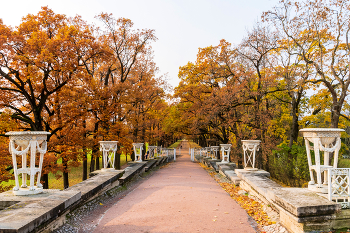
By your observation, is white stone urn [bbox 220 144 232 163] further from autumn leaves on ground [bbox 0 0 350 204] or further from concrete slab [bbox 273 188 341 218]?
concrete slab [bbox 273 188 341 218]

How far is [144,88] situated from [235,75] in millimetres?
8622

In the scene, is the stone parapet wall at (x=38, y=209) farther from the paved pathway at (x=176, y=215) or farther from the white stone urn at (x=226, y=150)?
the white stone urn at (x=226, y=150)

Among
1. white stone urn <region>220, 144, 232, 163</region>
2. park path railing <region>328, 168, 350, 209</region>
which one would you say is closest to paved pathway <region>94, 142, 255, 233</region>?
park path railing <region>328, 168, 350, 209</region>

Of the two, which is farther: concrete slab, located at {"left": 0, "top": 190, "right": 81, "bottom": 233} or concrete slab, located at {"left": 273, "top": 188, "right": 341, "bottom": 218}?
concrete slab, located at {"left": 273, "top": 188, "right": 341, "bottom": 218}

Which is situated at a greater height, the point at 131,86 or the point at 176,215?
the point at 131,86

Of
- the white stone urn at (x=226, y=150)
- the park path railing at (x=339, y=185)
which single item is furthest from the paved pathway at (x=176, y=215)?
the white stone urn at (x=226, y=150)

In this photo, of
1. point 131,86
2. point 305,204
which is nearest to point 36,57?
point 131,86

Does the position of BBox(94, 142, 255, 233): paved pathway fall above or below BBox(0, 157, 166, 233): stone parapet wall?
below

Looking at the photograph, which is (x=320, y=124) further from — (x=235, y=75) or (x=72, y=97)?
(x=72, y=97)

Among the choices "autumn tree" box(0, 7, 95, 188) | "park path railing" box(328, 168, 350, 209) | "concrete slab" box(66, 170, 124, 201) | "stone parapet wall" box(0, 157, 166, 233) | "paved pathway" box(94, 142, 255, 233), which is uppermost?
"autumn tree" box(0, 7, 95, 188)

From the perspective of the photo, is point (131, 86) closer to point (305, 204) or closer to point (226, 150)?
point (226, 150)

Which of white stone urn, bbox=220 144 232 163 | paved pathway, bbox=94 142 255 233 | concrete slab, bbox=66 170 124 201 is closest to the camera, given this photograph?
paved pathway, bbox=94 142 255 233

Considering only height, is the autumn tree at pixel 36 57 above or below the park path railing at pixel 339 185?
above

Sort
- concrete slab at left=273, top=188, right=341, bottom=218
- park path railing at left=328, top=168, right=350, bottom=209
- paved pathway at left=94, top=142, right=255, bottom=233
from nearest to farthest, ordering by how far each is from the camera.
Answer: concrete slab at left=273, top=188, right=341, bottom=218, park path railing at left=328, top=168, right=350, bottom=209, paved pathway at left=94, top=142, right=255, bottom=233
